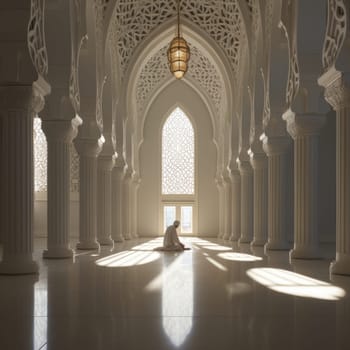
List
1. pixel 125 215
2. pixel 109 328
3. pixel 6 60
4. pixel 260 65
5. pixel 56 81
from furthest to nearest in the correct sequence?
pixel 125 215 < pixel 260 65 < pixel 56 81 < pixel 6 60 < pixel 109 328

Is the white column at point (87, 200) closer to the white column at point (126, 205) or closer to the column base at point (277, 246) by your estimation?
the column base at point (277, 246)

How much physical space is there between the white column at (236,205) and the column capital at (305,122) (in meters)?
8.50

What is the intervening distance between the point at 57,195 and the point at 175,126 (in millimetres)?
13670

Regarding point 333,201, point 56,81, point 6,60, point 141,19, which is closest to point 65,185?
point 56,81

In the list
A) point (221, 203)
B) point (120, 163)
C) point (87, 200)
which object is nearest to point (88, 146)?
point (87, 200)

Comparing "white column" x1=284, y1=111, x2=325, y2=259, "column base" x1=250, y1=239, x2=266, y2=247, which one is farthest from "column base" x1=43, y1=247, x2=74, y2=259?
"column base" x1=250, y1=239, x2=266, y2=247

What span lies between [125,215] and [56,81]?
9929 millimetres

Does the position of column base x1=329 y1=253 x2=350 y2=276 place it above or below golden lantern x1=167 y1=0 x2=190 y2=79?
below

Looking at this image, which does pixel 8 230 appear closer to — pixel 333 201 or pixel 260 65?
pixel 260 65

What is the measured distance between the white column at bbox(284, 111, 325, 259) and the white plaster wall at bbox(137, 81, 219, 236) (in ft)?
42.2

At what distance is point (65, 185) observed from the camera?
10.2 metres

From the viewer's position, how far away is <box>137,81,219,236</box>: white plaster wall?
23.0 m

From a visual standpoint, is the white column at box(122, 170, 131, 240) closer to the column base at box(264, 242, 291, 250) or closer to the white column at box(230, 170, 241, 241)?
the white column at box(230, 170, 241, 241)

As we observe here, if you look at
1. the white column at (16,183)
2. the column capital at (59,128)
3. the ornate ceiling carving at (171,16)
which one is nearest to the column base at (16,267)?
the white column at (16,183)
